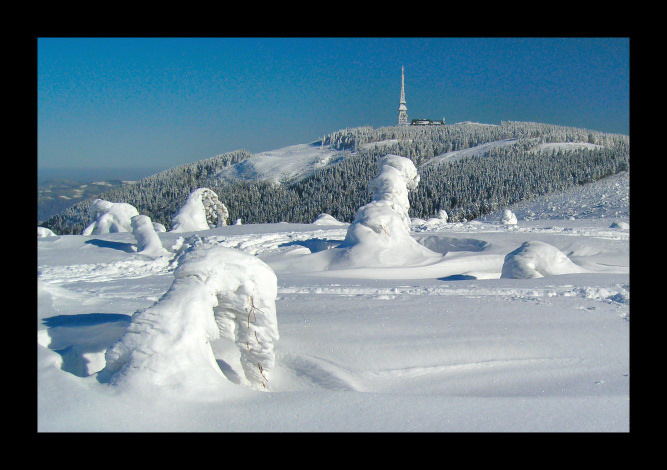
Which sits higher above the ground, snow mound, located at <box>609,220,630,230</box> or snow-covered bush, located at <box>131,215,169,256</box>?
snow mound, located at <box>609,220,630,230</box>

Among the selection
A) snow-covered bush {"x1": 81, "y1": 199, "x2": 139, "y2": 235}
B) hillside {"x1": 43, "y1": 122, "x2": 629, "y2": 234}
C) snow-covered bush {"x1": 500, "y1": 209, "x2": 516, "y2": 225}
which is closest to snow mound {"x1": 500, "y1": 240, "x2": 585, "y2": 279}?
snow-covered bush {"x1": 500, "y1": 209, "x2": 516, "y2": 225}

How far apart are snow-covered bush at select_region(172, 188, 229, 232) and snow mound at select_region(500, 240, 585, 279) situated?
13589 millimetres

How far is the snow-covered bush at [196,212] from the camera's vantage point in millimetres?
19188

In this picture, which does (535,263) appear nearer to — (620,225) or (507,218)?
(620,225)

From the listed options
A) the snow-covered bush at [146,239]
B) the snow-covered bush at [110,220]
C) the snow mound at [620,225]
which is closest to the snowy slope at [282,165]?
the snow-covered bush at [110,220]

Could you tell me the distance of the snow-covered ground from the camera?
312 cm

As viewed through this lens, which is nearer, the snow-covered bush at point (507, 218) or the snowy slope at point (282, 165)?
the snow-covered bush at point (507, 218)

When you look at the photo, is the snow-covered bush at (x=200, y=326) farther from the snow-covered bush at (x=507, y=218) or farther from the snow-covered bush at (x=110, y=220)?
the snow-covered bush at (x=507, y=218)

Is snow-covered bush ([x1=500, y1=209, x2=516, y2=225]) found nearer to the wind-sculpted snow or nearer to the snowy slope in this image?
the wind-sculpted snow

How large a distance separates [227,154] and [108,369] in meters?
93.5

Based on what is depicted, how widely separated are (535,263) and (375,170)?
55.0 meters

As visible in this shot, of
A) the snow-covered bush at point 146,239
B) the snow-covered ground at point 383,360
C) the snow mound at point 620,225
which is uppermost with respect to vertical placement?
the snow mound at point 620,225

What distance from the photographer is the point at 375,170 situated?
2468 inches

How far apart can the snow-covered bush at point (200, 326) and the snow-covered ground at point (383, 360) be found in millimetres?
105
